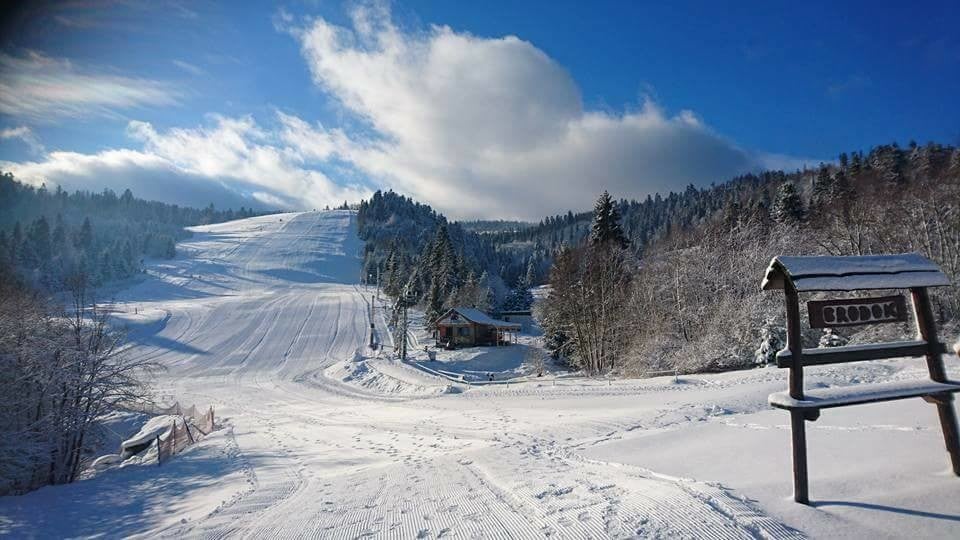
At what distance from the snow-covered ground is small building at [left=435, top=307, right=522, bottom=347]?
2755 cm

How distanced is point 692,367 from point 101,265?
111 m

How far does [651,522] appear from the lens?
14.9 feet

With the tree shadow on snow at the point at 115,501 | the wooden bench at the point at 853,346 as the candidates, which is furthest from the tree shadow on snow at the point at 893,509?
the tree shadow on snow at the point at 115,501

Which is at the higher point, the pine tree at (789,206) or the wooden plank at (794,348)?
the pine tree at (789,206)

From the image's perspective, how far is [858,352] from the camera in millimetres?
5105

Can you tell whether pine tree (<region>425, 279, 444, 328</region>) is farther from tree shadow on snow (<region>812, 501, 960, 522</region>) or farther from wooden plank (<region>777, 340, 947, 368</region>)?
tree shadow on snow (<region>812, 501, 960, 522</region>)

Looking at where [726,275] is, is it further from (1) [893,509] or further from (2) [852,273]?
(1) [893,509]

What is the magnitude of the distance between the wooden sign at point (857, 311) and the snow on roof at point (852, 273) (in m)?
0.16

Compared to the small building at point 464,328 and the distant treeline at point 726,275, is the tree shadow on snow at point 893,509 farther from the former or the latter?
the small building at point 464,328

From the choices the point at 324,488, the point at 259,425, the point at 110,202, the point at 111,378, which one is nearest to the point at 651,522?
the point at 324,488

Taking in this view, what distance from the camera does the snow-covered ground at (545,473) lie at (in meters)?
4.73

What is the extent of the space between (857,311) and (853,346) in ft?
1.27

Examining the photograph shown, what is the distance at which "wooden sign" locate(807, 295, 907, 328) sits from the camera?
5.07m

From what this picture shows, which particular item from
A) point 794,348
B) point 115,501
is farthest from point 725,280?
point 115,501
